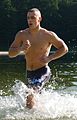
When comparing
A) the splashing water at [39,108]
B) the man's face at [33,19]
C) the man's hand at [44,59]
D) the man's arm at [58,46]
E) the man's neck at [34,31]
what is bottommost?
the splashing water at [39,108]

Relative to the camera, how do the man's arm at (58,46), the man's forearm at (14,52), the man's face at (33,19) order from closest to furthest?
1. the man's forearm at (14,52)
2. the man's face at (33,19)
3. the man's arm at (58,46)

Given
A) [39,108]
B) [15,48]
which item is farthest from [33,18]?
[39,108]

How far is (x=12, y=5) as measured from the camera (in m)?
99.2

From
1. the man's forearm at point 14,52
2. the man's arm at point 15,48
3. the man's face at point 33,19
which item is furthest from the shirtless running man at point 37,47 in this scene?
the man's forearm at point 14,52

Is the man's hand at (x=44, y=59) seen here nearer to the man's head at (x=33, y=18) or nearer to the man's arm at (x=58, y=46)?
the man's arm at (x=58, y=46)

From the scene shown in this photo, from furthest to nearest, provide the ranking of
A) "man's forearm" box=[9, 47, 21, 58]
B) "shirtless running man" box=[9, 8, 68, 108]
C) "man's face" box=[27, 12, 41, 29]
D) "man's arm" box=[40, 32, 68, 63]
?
"shirtless running man" box=[9, 8, 68, 108] → "man's arm" box=[40, 32, 68, 63] → "man's face" box=[27, 12, 41, 29] → "man's forearm" box=[9, 47, 21, 58]

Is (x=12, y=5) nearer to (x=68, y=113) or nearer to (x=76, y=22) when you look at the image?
(x=76, y=22)

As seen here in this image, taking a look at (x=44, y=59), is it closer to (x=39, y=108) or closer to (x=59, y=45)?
(x=59, y=45)

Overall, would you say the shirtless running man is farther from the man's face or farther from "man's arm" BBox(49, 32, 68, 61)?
the man's face

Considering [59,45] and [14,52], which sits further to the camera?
[59,45]

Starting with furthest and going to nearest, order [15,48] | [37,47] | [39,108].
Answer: [37,47]
[39,108]
[15,48]

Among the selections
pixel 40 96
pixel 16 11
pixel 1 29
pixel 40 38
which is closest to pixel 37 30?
pixel 40 38

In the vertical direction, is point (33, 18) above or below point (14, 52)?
above

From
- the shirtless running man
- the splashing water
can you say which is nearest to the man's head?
the shirtless running man
